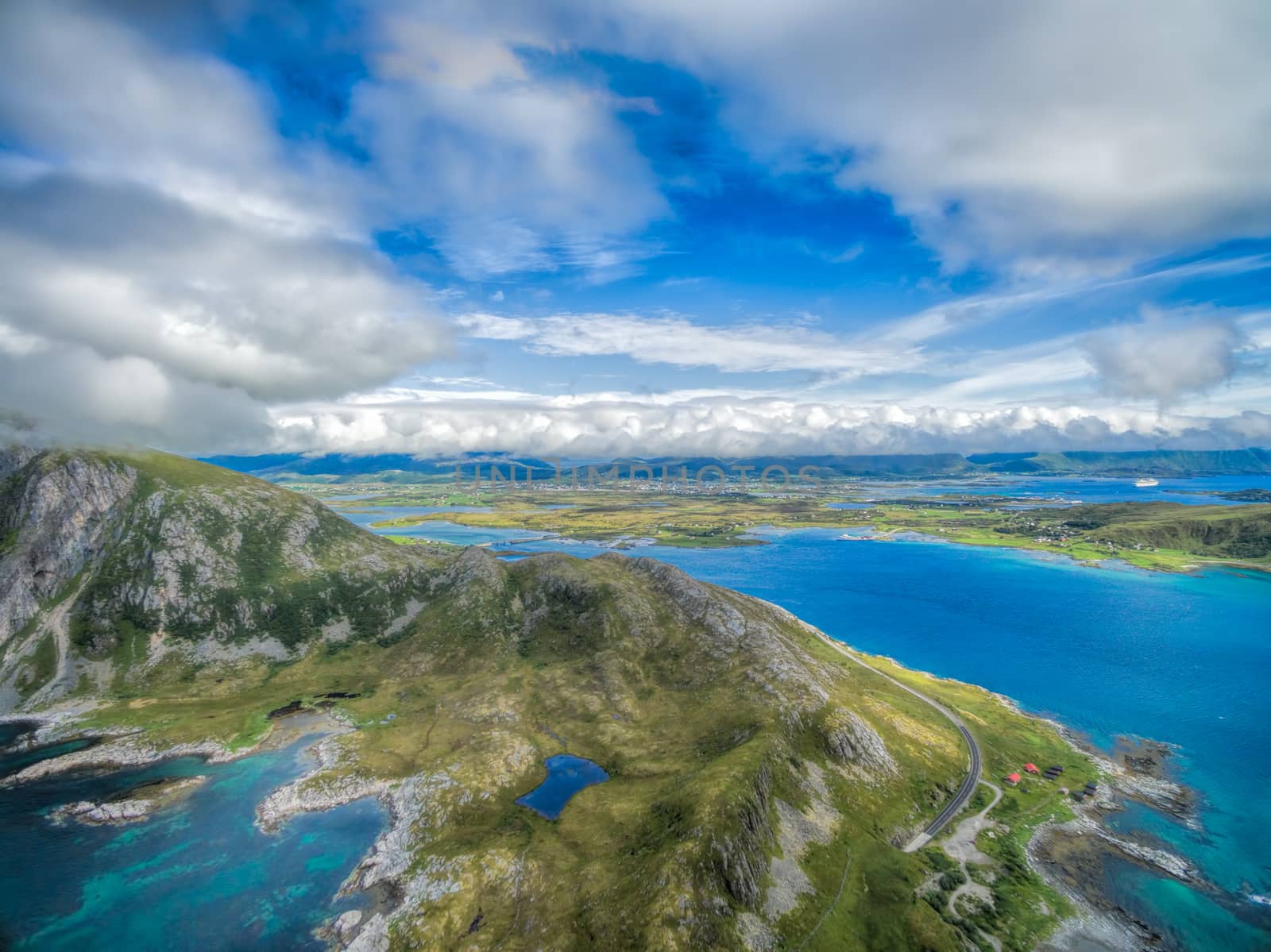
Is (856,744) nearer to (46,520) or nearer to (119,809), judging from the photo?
(119,809)

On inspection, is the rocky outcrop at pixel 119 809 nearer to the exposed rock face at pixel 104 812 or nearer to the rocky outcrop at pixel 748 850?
the exposed rock face at pixel 104 812

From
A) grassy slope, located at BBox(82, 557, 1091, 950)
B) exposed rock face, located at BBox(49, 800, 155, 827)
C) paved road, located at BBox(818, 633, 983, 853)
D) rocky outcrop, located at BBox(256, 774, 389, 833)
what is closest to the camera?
grassy slope, located at BBox(82, 557, 1091, 950)

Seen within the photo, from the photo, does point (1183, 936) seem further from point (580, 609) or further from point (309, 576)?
point (309, 576)

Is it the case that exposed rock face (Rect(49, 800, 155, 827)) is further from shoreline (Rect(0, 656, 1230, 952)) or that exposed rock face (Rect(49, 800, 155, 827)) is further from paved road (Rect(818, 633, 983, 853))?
paved road (Rect(818, 633, 983, 853))

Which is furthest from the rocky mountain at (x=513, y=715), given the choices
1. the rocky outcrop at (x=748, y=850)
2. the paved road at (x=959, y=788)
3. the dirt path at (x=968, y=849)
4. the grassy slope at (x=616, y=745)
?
the paved road at (x=959, y=788)

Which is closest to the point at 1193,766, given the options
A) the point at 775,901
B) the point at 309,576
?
the point at 775,901

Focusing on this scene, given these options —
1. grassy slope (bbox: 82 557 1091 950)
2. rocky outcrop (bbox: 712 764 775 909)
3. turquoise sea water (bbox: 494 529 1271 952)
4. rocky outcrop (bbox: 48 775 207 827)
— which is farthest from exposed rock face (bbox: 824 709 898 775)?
rocky outcrop (bbox: 48 775 207 827)

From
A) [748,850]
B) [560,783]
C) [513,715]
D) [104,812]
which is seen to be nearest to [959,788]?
[748,850]
